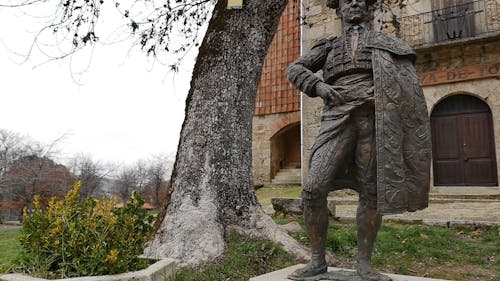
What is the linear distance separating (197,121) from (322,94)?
2.03 meters

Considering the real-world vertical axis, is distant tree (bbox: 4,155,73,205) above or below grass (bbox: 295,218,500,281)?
above

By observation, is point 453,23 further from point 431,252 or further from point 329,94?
point 329,94

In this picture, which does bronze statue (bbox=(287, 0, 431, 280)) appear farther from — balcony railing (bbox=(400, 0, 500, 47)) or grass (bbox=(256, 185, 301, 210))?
balcony railing (bbox=(400, 0, 500, 47))

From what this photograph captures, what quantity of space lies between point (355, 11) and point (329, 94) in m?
0.67

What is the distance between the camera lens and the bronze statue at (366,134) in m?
2.62

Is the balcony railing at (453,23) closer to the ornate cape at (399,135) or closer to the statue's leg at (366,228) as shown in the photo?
the ornate cape at (399,135)

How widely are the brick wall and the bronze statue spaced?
11.9 metres

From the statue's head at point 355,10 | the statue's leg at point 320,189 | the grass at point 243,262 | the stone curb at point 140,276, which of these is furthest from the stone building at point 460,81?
the stone curb at point 140,276

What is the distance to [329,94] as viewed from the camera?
2.89m

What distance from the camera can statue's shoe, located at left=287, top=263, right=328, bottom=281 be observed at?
281cm

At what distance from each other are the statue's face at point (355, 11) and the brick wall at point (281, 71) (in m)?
11.9

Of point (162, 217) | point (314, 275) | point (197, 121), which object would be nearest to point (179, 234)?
point (162, 217)


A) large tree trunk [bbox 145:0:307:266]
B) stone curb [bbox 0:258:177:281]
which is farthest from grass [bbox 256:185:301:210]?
stone curb [bbox 0:258:177:281]

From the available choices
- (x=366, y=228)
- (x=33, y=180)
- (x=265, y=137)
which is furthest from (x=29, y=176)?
(x=366, y=228)
